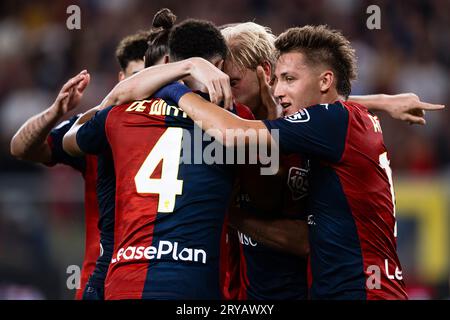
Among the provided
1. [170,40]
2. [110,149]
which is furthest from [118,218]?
[170,40]

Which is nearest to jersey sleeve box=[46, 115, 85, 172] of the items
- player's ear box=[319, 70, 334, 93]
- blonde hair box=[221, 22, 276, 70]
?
blonde hair box=[221, 22, 276, 70]

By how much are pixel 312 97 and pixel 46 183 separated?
15.8 ft

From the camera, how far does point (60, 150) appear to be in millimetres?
5191

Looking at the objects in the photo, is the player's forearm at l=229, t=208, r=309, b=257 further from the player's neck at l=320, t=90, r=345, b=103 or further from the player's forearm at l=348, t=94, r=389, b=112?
the player's forearm at l=348, t=94, r=389, b=112

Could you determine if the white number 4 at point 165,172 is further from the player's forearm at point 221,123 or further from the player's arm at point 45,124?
the player's arm at point 45,124

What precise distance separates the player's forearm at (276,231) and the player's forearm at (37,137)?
1209mm

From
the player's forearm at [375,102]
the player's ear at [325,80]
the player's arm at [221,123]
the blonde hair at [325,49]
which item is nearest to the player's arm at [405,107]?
the player's forearm at [375,102]

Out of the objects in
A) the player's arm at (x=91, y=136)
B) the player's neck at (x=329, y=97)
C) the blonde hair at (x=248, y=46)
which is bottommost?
the player's arm at (x=91, y=136)

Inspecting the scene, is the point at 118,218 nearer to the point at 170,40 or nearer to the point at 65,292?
the point at 170,40

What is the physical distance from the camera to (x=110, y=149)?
4320 mm

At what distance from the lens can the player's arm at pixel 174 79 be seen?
12.9ft

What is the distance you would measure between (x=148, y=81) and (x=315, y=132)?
849 mm

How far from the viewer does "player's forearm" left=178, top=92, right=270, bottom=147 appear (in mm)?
3889

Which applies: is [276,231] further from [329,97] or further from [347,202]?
[329,97]
